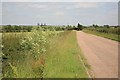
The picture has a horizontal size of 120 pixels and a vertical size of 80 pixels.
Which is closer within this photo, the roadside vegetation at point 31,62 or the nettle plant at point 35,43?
the roadside vegetation at point 31,62

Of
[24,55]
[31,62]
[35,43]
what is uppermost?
[35,43]

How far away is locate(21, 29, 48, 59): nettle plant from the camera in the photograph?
1698 centimetres

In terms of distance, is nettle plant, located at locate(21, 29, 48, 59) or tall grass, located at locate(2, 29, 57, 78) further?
nettle plant, located at locate(21, 29, 48, 59)

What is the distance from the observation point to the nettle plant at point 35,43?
1698cm

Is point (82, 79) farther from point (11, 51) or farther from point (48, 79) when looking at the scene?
point (11, 51)

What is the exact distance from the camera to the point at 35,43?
61.7 ft

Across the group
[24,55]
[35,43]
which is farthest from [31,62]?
[35,43]

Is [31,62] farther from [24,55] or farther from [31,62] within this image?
[24,55]

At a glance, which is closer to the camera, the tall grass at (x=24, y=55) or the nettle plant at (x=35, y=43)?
the tall grass at (x=24, y=55)

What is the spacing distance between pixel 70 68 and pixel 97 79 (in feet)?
8.48

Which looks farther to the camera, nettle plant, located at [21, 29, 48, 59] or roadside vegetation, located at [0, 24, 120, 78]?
nettle plant, located at [21, 29, 48, 59]

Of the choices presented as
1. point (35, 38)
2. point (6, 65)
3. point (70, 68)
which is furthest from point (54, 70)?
point (35, 38)

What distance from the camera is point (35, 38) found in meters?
20.0

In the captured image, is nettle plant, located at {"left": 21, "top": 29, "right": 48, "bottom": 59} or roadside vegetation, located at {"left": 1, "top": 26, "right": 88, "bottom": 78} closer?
roadside vegetation, located at {"left": 1, "top": 26, "right": 88, "bottom": 78}
